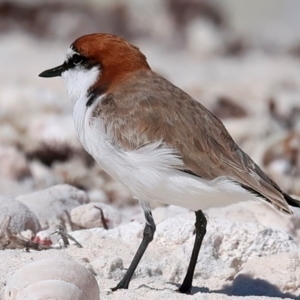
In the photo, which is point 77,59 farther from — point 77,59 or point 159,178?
point 159,178

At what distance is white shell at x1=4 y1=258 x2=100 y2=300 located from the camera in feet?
12.0

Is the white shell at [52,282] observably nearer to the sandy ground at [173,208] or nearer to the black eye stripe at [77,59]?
the sandy ground at [173,208]

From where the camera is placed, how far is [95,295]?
3881 millimetres

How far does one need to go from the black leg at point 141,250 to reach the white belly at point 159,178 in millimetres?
240

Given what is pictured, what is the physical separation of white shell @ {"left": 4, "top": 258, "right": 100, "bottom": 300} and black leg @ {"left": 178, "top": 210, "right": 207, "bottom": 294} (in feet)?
2.92

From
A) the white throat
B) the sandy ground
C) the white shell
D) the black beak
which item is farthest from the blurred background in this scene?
the white shell

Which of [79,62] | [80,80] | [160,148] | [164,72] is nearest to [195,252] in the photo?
[160,148]

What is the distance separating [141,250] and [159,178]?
0.50m

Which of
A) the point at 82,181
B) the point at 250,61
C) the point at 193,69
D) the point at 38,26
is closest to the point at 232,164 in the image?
the point at 82,181

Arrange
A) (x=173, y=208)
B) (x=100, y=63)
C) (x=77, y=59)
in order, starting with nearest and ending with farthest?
1. (x=100, y=63)
2. (x=77, y=59)
3. (x=173, y=208)

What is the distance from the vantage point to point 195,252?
4.88m

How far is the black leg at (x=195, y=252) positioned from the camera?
4.68 metres

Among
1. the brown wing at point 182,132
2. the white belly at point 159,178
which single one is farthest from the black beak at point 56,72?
the white belly at point 159,178

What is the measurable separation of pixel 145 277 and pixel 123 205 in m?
2.23
